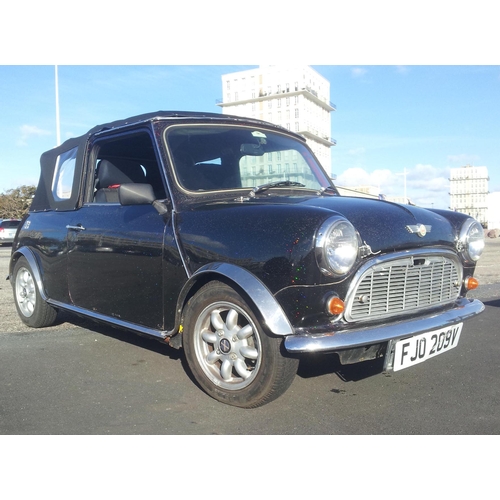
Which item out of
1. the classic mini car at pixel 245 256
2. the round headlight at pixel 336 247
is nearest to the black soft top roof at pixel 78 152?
the classic mini car at pixel 245 256

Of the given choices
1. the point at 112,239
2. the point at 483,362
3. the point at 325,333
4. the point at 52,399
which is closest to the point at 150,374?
the point at 52,399

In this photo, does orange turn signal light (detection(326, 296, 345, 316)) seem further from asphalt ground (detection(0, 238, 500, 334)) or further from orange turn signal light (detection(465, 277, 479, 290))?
asphalt ground (detection(0, 238, 500, 334))

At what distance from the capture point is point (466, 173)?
8231 centimetres

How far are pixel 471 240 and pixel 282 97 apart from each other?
82.6 meters

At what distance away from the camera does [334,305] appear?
8.98 ft

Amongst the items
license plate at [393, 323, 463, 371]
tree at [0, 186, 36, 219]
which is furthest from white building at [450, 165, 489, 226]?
license plate at [393, 323, 463, 371]

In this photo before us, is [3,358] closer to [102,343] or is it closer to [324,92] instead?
[102,343]

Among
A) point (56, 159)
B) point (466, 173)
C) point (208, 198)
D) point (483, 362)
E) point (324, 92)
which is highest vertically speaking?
point (324, 92)

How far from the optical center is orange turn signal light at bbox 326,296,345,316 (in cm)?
274

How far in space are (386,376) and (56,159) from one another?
377 centimetres

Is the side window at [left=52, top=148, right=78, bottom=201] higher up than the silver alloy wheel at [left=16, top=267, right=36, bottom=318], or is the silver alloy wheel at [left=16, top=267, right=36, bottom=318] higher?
the side window at [left=52, top=148, right=78, bottom=201]

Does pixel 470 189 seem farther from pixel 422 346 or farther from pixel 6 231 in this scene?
pixel 422 346

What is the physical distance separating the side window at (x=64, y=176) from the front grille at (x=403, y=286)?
117 inches

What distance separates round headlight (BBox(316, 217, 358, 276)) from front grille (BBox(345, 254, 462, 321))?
0.12m
